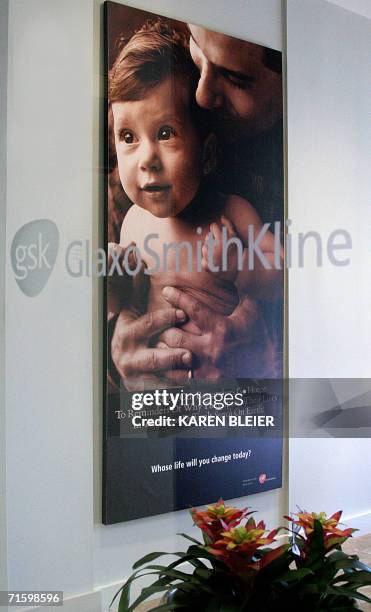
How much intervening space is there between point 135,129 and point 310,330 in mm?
1385

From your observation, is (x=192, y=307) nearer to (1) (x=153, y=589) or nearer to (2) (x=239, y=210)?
(2) (x=239, y=210)

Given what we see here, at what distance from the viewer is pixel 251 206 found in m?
3.50

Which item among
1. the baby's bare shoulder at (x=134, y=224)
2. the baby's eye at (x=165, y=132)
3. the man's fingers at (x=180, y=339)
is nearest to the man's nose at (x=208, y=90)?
the baby's eye at (x=165, y=132)

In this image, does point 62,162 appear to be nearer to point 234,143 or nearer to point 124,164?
point 124,164

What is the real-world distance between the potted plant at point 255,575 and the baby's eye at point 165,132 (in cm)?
213

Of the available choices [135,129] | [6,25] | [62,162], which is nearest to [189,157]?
[135,129]

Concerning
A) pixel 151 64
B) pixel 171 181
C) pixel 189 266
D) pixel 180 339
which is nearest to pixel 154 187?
pixel 171 181

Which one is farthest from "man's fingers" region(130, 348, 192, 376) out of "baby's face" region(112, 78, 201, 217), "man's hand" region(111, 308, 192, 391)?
"baby's face" region(112, 78, 201, 217)

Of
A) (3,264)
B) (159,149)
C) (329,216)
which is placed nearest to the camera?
(3,264)

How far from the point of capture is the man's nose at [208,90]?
331 centimetres

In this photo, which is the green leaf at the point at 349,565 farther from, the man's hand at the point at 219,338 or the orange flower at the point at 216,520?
the man's hand at the point at 219,338

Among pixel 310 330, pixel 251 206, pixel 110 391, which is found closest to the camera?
pixel 110 391

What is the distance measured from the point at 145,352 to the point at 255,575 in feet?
6.35

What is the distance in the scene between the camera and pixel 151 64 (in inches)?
122
